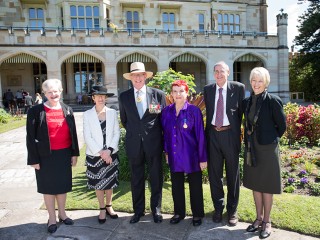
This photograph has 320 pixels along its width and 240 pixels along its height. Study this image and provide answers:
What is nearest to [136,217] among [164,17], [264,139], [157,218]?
[157,218]

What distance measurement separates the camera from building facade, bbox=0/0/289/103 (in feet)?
64.5

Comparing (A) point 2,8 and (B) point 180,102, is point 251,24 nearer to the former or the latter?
(A) point 2,8

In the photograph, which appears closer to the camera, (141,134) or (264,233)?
(264,233)

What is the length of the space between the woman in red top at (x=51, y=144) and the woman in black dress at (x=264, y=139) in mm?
2238

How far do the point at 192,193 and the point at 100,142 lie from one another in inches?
53.5

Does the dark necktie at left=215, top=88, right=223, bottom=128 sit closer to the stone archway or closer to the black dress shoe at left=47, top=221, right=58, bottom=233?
the black dress shoe at left=47, top=221, right=58, bottom=233

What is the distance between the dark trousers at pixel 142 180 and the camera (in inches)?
160

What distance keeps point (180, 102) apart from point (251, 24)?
A: 26.3 meters

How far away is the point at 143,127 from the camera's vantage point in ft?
13.0

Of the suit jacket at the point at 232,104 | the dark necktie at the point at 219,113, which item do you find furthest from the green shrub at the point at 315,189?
the dark necktie at the point at 219,113

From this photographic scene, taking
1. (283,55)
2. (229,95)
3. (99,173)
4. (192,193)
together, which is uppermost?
(283,55)

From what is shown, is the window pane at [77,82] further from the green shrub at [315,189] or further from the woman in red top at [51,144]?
the green shrub at [315,189]

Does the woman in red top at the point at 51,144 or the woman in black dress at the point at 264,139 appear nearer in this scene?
the woman in black dress at the point at 264,139

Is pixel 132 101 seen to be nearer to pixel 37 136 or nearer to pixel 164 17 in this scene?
pixel 37 136
